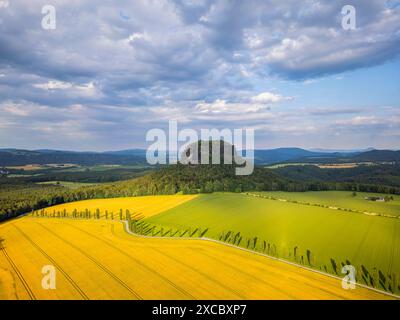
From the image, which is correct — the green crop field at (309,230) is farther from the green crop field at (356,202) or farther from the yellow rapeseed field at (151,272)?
the yellow rapeseed field at (151,272)

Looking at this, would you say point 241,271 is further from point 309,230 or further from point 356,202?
point 356,202

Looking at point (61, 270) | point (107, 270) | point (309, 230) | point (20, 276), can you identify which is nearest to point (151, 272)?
point (107, 270)

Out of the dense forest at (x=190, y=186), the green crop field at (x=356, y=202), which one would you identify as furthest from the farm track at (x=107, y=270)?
the green crop field at (x=356, y=202)

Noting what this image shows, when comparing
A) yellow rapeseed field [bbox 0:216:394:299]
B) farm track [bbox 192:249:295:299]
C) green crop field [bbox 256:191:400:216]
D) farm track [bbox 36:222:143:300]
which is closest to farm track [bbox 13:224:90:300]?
yellow rapeseed field [bbox 0:216:394:299]
